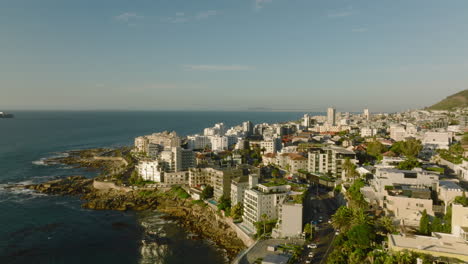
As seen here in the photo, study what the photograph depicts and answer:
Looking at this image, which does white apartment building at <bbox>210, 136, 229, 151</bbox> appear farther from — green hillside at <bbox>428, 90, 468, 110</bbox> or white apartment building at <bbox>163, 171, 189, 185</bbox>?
green hillside at <bbox>428, 90, 468, 110</bbox>

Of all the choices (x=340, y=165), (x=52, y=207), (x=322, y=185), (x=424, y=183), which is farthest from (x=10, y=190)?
(x=424, y=183)

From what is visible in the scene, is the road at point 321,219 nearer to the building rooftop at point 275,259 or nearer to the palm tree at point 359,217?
the building rooftop at point 275,259

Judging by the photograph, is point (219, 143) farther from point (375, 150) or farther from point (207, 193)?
point (375, 150)

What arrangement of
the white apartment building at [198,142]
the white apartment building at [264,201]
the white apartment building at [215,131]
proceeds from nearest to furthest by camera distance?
the white apartment building at [264,201]
the white apartment building at [198,142]
the white apartment building at [215,131]

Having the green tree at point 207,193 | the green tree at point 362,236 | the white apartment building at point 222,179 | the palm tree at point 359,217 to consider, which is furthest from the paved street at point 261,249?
the green tree at point 207,193

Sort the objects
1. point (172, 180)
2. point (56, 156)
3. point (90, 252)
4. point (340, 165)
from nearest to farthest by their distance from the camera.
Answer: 1. point (90, 252)
2. point (340, 165)
3. point (172, 180)
4. point (56, 156)

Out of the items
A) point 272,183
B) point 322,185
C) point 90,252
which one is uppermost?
point 272,183

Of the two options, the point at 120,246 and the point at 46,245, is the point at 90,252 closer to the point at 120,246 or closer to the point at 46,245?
the point at 120,246
